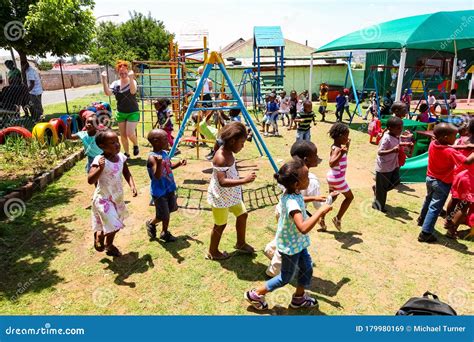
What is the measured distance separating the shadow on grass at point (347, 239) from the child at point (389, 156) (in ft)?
3.33

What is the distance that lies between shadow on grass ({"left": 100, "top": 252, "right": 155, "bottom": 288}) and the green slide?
4.99m

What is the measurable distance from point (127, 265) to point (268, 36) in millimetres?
15696

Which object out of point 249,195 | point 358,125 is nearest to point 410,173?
point 249,195

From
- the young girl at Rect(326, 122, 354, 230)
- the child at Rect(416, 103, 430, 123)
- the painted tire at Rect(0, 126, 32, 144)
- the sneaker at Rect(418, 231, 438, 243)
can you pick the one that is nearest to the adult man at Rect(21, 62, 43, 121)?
the painted tire at Rect(0, 126, 32, 144)

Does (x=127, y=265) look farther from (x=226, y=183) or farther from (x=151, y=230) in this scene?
(x=226, y=183)

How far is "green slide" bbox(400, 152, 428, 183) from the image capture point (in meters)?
6.55

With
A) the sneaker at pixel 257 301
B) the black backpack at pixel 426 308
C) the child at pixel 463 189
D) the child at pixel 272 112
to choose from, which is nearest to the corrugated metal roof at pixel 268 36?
the child at pixel 272 112

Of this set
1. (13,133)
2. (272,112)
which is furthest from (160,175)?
(272,112)


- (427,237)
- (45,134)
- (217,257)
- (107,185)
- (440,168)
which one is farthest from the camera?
(45,134)

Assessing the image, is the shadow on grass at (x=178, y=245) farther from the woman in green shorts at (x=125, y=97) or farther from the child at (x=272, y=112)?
the child at (x=272, y=112)

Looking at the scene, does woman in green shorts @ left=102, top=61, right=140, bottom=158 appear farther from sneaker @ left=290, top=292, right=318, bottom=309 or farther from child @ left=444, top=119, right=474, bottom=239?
child @ left=444, top=119, right=474, bottom=239

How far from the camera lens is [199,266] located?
396 cm

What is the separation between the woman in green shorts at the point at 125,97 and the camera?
23.3 ft

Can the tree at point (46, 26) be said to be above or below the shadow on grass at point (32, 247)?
above
